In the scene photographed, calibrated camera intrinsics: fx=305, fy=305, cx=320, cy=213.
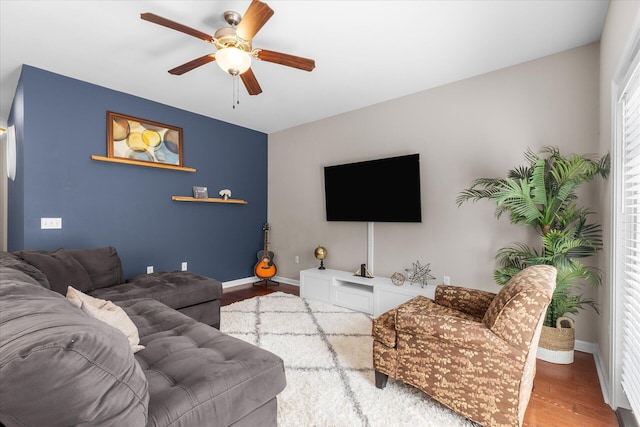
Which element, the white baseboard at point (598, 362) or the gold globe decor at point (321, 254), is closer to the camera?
the white baseboard at point (598, 362)

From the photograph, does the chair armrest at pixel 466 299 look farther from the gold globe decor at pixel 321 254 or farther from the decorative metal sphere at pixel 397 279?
the gold globe decor at pixel 321 254

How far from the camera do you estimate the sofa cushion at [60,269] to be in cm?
236

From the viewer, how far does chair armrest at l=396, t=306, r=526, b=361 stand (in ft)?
4.99

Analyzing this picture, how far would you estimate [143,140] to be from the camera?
12.4ft

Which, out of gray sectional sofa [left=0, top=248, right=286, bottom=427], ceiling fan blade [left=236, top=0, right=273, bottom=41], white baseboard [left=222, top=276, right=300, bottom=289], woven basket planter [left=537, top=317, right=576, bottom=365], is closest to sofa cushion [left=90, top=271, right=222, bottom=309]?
gray sectional sofa [left=0, top=248, right=286, bottom=427]

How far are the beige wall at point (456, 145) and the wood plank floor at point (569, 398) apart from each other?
1.71 feet

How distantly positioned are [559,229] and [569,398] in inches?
48.0

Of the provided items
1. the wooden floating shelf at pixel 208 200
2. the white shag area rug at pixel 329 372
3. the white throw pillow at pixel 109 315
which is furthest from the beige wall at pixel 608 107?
the wooden floating shelf at pixel 208 200

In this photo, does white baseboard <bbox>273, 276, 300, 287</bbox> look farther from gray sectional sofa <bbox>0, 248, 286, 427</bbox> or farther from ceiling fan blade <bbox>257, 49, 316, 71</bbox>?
ceiling fan blade <bbox>257, 49, 316, 71</bbox>

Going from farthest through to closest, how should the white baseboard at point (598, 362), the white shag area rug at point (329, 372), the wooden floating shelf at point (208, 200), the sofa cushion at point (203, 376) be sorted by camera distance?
the wooden floating shelf at point (208, 200) → the white baseboard at point (598, 362) → the white shag area rug at point (329, 372) → the sofa cushion at point (203, 376)

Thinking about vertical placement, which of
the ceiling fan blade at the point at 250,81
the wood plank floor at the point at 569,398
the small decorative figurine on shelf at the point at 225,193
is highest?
the ceiling fan blade at the point at 250,81

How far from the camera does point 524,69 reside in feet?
9.54

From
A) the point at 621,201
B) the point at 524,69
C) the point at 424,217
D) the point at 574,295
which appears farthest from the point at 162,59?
the point at 574,295

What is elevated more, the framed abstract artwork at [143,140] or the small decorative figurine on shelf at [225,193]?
the framed abstract artwork at [143,140]
